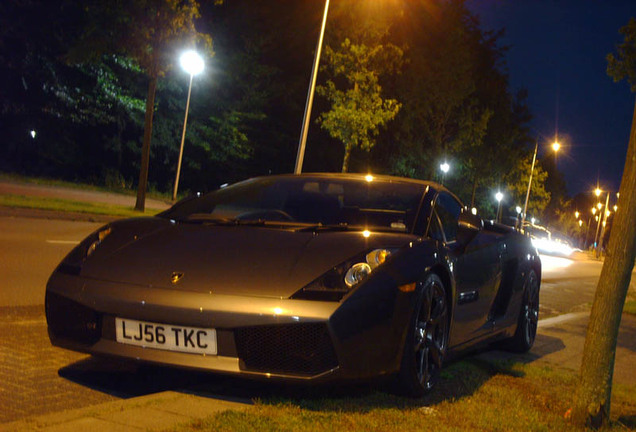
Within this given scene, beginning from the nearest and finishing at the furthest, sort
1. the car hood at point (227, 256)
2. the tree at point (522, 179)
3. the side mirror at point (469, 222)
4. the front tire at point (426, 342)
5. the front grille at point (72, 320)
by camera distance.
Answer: the car hood at point (227, 256) → the front grille at point (72, 320) → the front tire at point (426, 342) → the side mirror at point (469, 222) → the tree at point (522, 179)

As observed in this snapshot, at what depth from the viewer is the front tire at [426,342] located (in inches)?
174

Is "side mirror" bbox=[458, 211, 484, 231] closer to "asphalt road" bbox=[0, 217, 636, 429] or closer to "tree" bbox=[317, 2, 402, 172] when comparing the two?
"asphalt road" bbox=[0, 217, 636, 429]

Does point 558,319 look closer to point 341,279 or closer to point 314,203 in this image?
point 314,203

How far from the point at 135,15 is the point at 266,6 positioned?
111 feet

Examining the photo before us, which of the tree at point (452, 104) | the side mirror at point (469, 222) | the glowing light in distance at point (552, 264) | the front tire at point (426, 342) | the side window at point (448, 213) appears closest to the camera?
the front tire at point (426, 342)

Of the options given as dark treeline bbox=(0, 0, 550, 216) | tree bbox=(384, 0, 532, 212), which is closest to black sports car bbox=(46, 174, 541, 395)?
dark treeline bbox=(0, 0, 550, 216)

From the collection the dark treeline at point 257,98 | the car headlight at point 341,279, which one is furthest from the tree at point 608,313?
the dark treeline at point 257,98

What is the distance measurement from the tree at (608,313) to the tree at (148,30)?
21966mm

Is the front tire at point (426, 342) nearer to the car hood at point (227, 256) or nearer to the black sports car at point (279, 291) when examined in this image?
the black sports car at point (279, 291)

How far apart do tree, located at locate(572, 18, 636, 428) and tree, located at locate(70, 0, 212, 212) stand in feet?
72.1

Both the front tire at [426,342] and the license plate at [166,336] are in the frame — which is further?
the front tire at [426,342]

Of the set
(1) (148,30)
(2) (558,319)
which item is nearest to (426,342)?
(2) (558,319)

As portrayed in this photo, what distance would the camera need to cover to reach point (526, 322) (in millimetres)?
6996

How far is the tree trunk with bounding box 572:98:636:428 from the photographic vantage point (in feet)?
14.6
